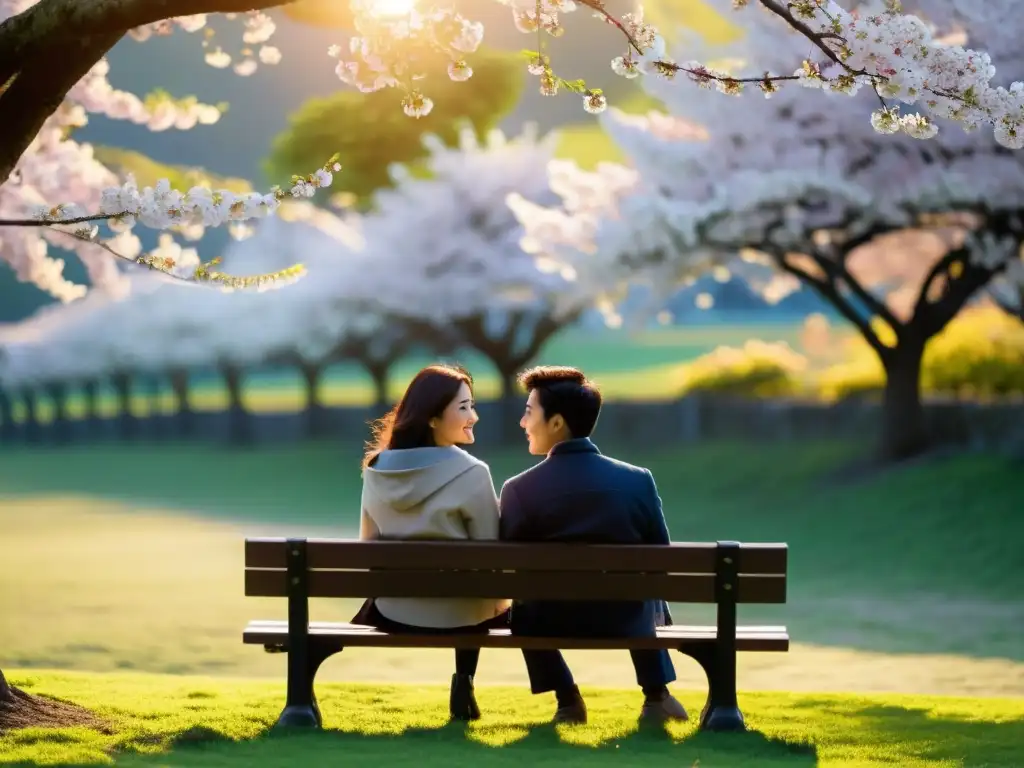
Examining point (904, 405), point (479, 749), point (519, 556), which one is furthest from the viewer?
point (904, 405)

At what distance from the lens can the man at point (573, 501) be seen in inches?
255

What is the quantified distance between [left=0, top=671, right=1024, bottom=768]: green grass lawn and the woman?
0.50m

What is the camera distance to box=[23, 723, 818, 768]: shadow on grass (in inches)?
233

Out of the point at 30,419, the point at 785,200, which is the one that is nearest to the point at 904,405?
the point at 785,200

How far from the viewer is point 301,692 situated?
21.6 ft

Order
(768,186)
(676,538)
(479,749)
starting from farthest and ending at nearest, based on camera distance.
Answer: (768,186) → (676,538) → (479,749)

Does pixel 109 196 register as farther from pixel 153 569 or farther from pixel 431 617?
pixel 153 569

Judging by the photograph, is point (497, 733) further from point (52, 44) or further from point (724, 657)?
point (52, 44)

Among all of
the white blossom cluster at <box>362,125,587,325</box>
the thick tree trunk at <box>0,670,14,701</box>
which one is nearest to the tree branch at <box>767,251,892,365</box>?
the white blossom cluster at <box>362,125,587,325</box>

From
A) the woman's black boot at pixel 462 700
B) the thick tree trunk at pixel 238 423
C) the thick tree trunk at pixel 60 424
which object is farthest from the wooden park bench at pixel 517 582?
the thick tree trunk at pixel 60 424

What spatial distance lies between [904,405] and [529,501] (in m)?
15.1

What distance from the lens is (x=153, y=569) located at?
15.0 m

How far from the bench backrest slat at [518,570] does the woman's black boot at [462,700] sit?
2.06 ft

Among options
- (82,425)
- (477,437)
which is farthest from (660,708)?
(82,425)
